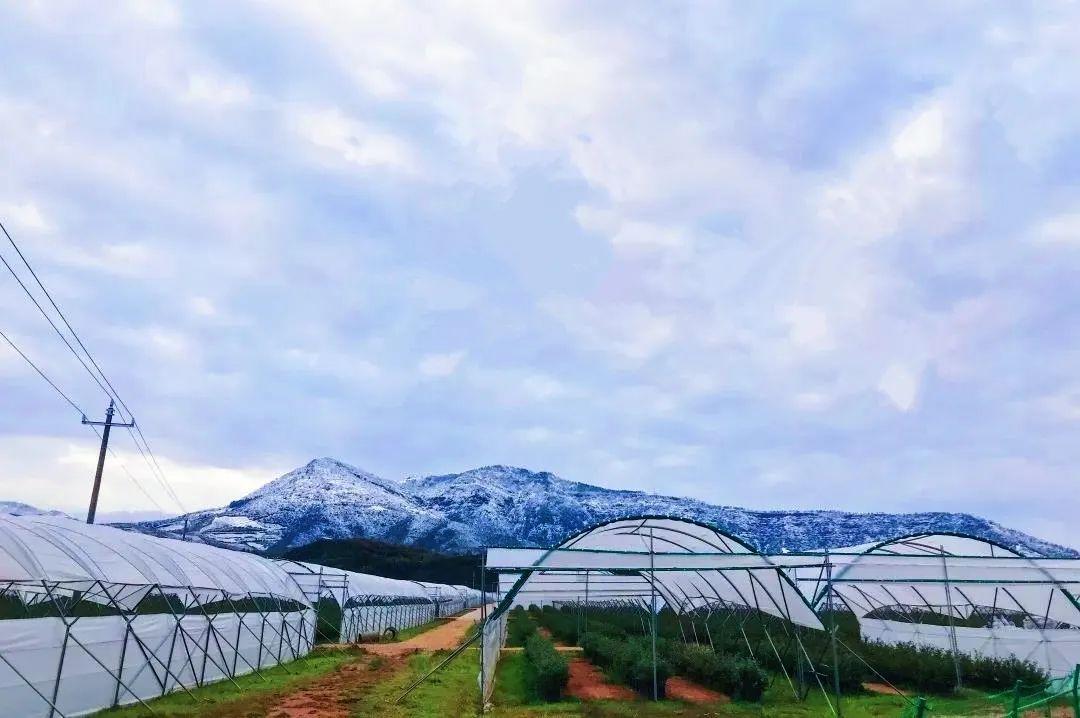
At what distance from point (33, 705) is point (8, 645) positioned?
4.73 feet

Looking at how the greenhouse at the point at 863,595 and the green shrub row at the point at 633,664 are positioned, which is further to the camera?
the green shrub row at the point at 633,664

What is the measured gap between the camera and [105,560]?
16.7 m

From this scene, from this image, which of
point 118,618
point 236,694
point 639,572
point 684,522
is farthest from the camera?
point 684,522

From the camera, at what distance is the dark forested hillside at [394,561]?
370 ft

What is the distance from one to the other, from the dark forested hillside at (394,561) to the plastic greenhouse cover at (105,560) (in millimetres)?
89261

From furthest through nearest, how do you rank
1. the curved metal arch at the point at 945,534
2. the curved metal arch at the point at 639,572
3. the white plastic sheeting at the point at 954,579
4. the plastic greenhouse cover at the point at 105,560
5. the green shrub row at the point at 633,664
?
the curved metal arch at the point at 945,534, the curved metal arch at the point at 639,572, the green shrub row at the point at 633,664, the white plastic sheeting at the point at 954,579, the plastic greenhouse cover at the point at 105,560

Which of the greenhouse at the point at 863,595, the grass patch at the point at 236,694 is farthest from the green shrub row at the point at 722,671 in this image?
the grass patch at the point at 236,694

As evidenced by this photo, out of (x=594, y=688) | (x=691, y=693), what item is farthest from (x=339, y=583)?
(x=691, y=693)

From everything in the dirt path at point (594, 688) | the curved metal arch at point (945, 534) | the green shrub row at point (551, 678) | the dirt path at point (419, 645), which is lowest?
the dirt path at point (419, 645)

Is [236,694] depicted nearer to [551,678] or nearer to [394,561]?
[551,678]

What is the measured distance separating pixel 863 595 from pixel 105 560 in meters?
26.6

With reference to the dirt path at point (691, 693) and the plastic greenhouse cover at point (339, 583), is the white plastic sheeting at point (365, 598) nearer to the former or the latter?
the plastic greenhouse cover at point (339, 583)

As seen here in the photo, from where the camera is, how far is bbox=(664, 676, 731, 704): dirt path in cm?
1821

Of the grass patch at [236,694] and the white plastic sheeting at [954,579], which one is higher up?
the white plastic sheeting at [954,579]
